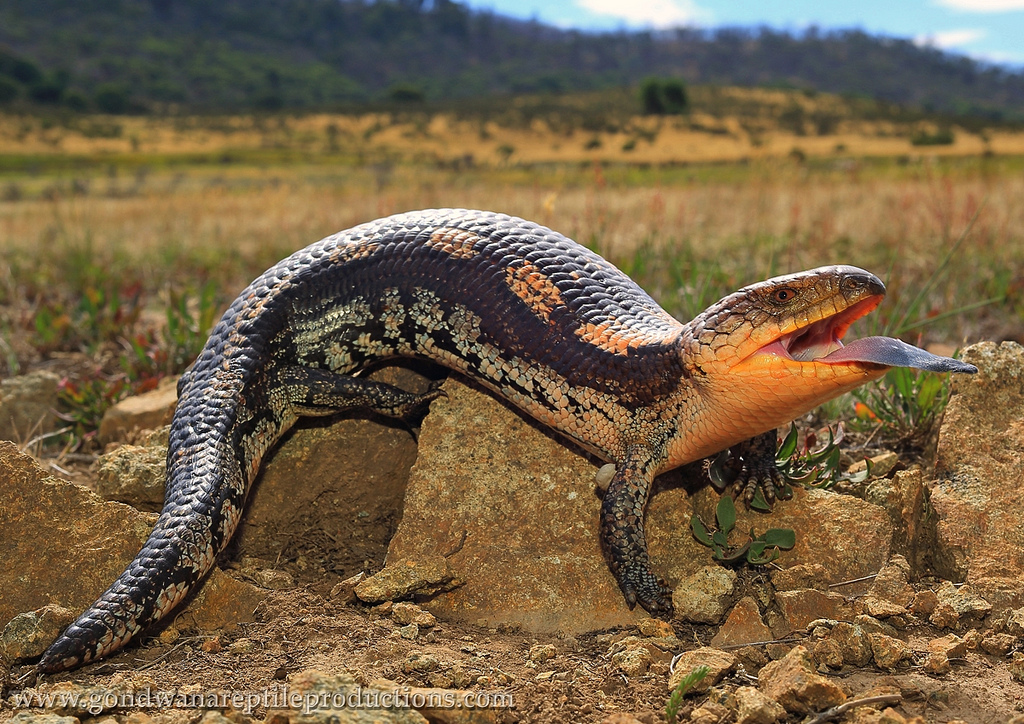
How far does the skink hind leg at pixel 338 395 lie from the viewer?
12.3ft

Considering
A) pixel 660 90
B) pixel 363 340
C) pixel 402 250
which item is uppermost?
pixel 660 90

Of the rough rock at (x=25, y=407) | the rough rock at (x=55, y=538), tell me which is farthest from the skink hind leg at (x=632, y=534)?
the rough rock at (x=25, y=407)

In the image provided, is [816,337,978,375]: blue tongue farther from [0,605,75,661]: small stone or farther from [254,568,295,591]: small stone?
[0,605,75,661]: small stone

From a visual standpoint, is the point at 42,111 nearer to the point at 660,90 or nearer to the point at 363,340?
the point at 660,90

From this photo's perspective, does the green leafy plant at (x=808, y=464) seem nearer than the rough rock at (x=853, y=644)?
No

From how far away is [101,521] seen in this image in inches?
133

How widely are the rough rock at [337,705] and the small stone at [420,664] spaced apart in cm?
22

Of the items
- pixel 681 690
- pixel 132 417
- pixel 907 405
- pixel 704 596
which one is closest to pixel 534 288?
pixel 704 596

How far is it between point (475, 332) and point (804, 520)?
5.11ft

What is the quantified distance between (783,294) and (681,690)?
130cm

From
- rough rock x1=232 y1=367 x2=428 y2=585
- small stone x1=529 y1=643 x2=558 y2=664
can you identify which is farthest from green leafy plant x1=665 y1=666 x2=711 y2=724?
rough rock x1=232 y1=367 x2=428 y2=585

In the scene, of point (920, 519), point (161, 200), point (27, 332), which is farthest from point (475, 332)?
point (161, 200)

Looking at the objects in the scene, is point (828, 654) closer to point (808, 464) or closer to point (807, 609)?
point (807, 609)

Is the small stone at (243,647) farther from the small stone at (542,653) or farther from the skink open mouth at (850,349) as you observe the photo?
the skink open mouth at (850,349)
